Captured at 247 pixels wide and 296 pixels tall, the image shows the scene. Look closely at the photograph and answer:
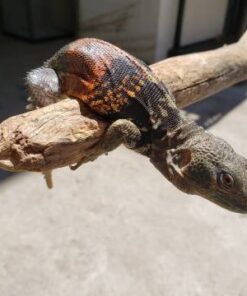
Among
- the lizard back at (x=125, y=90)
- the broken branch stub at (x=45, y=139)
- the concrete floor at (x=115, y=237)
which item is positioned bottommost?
the concrete floor at (x=115, y=237)

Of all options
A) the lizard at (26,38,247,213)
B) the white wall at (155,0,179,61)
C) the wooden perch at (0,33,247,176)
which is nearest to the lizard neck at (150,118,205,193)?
the lizard at (26,38,247,213)

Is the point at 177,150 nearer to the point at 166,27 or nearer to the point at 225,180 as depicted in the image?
the point at 225,180

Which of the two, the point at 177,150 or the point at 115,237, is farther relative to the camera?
the point at 115,237

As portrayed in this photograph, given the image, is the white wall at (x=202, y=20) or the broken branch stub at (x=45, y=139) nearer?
the broken branch stub at (x=45, y=139)

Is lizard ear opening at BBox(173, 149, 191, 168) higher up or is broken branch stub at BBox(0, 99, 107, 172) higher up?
broken branch stub at BBox(0, 99, 107, 172)

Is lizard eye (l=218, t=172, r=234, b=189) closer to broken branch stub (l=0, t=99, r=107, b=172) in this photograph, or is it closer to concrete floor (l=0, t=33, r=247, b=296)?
broken branch stub (l=0, t=99, r=107, b=172)

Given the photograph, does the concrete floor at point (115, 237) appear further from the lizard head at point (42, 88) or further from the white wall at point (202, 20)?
the white wall at point (202, 20)

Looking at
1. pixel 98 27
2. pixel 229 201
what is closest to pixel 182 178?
pixel 229 201

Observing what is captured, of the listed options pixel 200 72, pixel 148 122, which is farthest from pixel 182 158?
pixel 200 72

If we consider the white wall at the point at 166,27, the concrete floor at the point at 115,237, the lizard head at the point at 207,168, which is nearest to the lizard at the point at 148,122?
the lizard head at the point at 207,168
